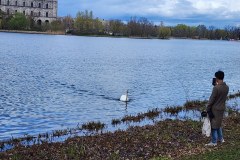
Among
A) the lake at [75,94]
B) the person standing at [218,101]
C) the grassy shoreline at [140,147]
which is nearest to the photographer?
the person standing at [218,101]

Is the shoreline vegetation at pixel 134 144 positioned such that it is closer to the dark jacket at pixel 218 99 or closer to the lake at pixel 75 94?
the dark jacket at pixel 218 99

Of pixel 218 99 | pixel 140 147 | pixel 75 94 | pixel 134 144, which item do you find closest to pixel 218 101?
pixel 218 99

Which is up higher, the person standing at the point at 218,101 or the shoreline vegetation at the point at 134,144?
the person standing at the point at 218,101

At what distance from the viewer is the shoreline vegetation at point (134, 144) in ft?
55.1

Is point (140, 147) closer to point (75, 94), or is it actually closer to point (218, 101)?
point (218, 101)

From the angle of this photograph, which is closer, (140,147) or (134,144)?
(140,147)

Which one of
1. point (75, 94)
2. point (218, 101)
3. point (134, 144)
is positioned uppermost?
point (218, 101)

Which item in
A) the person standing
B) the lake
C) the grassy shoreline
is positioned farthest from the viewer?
the lake

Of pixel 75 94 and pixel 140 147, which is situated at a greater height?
pixel 140 147

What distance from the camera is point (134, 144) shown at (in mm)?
18859

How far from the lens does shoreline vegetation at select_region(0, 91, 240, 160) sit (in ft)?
55.1

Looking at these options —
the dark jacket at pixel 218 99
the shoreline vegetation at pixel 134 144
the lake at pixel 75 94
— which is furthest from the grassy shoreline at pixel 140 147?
the lake at pixel 75 94

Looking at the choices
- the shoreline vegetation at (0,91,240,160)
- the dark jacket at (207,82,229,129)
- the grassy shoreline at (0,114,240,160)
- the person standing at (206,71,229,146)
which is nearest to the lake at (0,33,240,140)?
the shoreline vegetation at (0,91,240,160)

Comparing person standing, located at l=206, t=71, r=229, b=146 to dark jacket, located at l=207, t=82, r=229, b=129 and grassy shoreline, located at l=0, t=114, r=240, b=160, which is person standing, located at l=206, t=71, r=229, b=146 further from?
grassy shoreline, located at l=0, t=114, r=240, b=160
